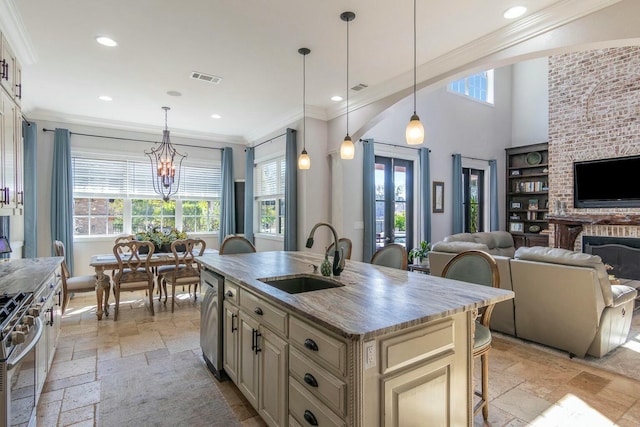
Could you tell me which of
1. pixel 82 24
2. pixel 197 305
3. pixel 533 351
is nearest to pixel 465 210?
pixel 533 351

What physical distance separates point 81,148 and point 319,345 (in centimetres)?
603

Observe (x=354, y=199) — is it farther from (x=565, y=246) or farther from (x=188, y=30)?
(x=565, y=246)

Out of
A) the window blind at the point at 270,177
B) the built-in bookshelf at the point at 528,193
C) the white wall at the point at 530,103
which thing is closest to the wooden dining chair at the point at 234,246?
the window blind at the point at 270,177

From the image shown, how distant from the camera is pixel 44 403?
2.38 metres

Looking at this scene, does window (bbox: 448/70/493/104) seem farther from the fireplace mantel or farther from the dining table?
the dining table

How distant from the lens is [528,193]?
26.2ft

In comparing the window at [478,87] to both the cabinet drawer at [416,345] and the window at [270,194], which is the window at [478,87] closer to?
the window at [270,194]

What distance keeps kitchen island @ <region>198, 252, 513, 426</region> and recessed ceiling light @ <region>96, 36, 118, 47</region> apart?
2616mm

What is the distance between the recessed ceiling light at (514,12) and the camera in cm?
263

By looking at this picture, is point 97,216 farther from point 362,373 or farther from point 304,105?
point 362,373

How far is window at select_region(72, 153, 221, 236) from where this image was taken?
5.82 metres

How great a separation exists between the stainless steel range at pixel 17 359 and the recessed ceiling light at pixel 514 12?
3.71m

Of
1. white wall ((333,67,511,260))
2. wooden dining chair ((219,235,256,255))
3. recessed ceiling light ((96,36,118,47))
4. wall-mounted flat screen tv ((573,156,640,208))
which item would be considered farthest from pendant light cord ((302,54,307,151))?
wall-mounted flat screen tv ((573,156,640,208))

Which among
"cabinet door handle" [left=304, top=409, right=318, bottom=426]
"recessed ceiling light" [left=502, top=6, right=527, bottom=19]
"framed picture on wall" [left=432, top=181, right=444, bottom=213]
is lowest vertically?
"cabinet door handle" [left=304, top=409, right=318, bottom=426]
